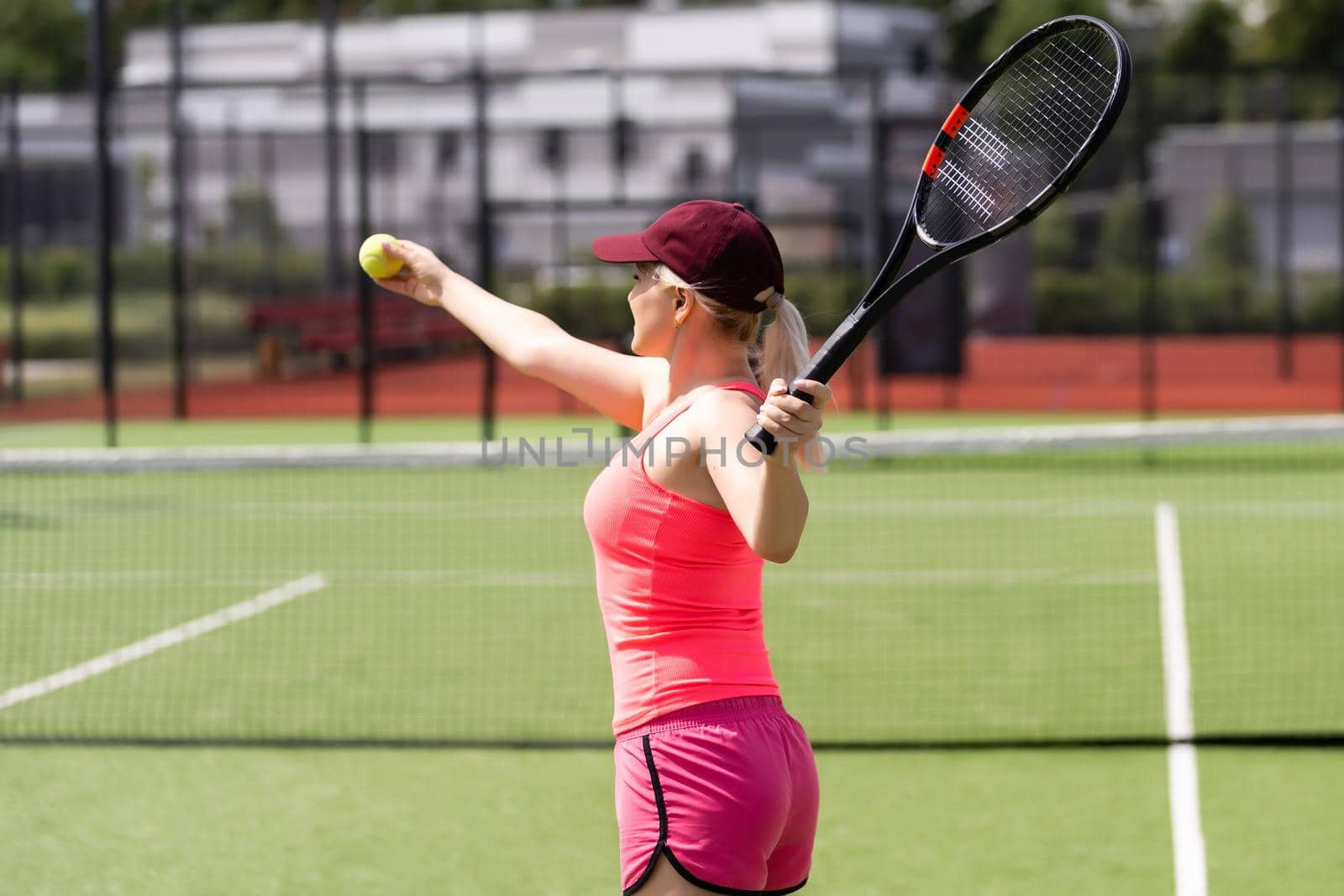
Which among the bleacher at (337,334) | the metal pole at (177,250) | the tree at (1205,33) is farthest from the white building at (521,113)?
the tree at (1205,33)

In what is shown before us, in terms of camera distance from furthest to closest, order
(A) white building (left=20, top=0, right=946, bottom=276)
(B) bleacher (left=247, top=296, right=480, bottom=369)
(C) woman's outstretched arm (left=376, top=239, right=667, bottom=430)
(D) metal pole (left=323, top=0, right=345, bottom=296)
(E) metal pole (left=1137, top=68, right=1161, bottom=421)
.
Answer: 1. (A) white building (left=20, top=0, right=946, bottom=276)
2. (B) bleacher (left=247, top=296, right=480, bottom=369)
3. (D) metal pole (left=323, top=0, right=345, bottom=296)
4. (E) metal pole (left=1137, top=68, right=1161, bottom=421)
5. (C) woman's outstretched arm (left=376, top=239, right=667, bottom=430)

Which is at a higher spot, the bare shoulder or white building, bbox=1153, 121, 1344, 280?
white building, bbox=1153, 121, 1344, 280

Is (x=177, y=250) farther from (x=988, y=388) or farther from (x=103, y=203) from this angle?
(x=988, y=388)

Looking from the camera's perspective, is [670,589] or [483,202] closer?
[670,589]

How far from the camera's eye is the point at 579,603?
8.87 metres

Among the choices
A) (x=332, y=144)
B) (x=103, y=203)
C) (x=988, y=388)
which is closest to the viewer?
(x=103, y=203)

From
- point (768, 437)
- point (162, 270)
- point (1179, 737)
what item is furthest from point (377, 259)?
A: point (162, 270)

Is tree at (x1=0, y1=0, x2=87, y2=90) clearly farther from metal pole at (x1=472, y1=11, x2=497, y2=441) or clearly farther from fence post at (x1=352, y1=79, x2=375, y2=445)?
metal pole at (x1=472, y1=11, x2=497, y2=441)

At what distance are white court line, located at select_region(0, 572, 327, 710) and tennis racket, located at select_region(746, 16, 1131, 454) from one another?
4816 millimetres

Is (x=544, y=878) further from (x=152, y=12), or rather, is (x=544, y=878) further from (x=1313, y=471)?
(x=152, y=12)

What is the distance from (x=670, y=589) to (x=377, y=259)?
1080mm

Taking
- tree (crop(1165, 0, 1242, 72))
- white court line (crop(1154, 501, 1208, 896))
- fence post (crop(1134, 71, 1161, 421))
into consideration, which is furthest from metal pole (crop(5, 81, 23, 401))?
tree (crop(1165, 0, 1242, 72))

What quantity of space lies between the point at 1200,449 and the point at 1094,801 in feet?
35.9

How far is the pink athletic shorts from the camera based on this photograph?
256 cm
